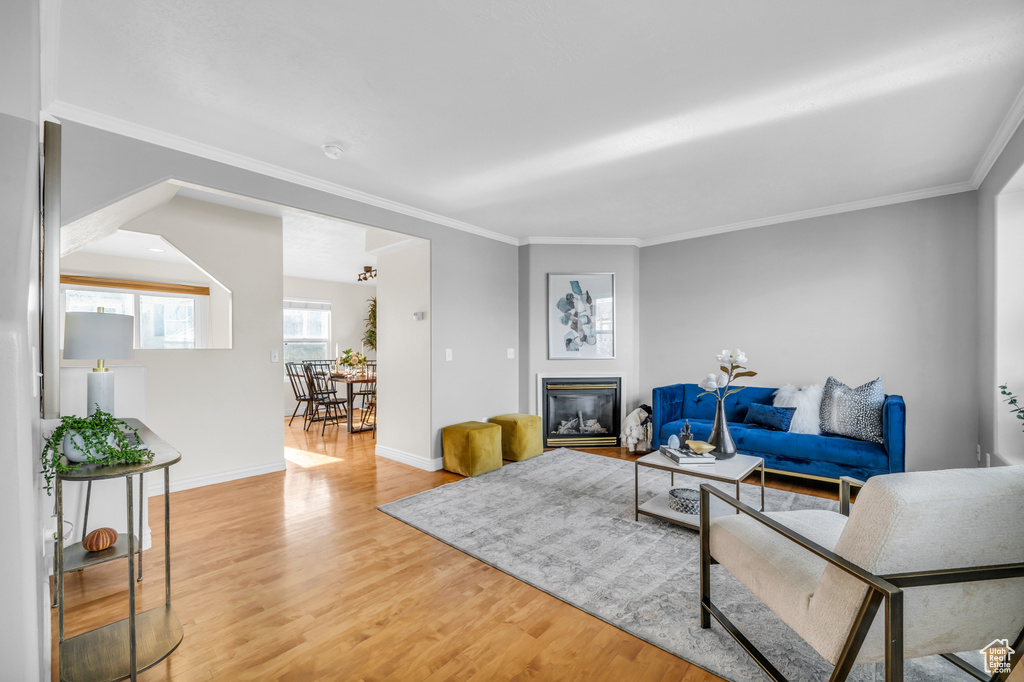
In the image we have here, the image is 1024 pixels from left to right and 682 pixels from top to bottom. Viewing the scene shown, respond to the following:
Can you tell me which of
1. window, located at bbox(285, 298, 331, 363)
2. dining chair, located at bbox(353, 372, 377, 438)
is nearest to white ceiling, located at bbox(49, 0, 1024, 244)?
dining chair, located at bbox(353, 372, 377, 438)

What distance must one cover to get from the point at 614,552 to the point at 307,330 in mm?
7253

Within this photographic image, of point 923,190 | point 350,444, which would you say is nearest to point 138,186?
point 350,444

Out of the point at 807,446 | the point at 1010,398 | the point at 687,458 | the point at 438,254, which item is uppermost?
the point at 438,254

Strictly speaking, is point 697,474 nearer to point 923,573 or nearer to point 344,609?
point 923,573

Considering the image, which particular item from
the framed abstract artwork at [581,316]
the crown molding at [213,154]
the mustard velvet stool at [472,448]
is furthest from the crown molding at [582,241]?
the mustard velvet stool at [472,448]

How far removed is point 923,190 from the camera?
3.80m

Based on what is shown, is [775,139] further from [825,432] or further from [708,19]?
[825,432]

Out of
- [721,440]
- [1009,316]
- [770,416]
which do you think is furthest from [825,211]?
[721,440]

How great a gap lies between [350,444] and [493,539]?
10.8 ft

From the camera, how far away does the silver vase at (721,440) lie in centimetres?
303

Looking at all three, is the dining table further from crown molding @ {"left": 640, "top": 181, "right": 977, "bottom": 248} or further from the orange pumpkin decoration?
crown molding @ {"left": 640, "top": 181, "right": 977, "bottom": 248}

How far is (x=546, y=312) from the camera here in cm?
537

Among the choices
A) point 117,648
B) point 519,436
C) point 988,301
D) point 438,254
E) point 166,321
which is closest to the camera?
point 117,648

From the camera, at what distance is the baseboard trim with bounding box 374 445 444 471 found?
4387 millimetres
